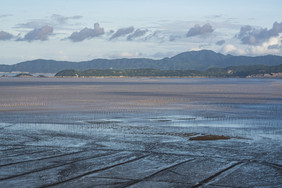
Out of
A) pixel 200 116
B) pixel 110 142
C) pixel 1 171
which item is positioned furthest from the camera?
pixel 200 116

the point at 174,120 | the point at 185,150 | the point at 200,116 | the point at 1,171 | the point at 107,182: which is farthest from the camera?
the point at 200,116

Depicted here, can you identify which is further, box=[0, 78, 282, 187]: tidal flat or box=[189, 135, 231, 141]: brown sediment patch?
box=[189, 135, 231, 141]: brown sediment patch

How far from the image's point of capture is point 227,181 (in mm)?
13641

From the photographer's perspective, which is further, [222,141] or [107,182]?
[222,141]

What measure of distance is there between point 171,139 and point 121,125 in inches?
254

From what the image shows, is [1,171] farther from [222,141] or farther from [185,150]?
[222,141]

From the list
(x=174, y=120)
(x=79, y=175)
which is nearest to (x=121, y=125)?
(x=174, y=120)

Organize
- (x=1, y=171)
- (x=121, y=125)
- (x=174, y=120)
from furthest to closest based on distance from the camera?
1. (x=174, y=120)
2. (x=121, y=125)
3. (x=1, y=171)

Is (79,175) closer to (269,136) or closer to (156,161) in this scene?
(156,161)

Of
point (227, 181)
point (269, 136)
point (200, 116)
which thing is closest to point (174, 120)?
point (200, 116)

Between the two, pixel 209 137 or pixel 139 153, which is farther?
pixel 209 137

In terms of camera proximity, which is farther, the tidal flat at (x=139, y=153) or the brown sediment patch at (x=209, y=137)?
the brown sediment patch at (x=209, y=137)

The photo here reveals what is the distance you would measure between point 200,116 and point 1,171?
22.4 m

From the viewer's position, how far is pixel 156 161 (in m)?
16.4
